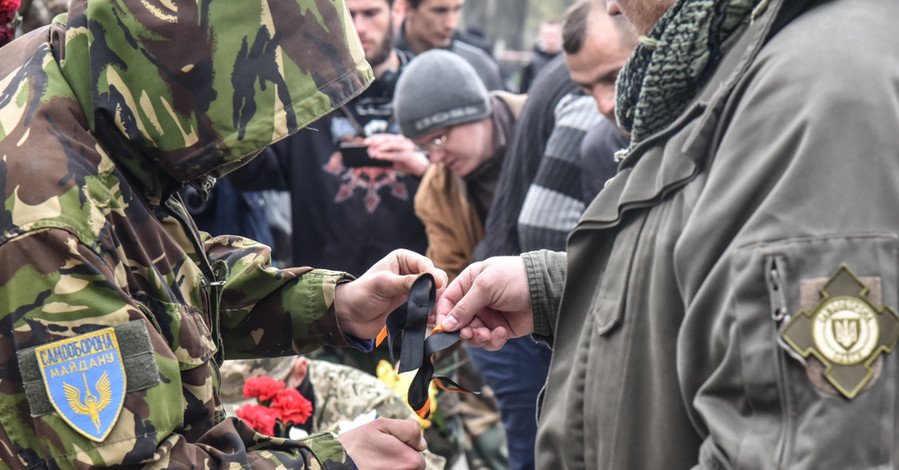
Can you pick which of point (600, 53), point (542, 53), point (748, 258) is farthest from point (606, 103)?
point (542, 53)

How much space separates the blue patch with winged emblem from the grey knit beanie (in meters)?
2.75

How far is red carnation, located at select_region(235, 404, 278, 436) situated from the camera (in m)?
3.15

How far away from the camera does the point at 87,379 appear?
5.09 ft

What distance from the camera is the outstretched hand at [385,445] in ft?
6.17

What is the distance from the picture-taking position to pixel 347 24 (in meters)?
1.95

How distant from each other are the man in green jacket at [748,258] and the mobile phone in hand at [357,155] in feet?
9.46

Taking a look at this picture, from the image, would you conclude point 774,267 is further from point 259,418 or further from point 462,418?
point 462,418

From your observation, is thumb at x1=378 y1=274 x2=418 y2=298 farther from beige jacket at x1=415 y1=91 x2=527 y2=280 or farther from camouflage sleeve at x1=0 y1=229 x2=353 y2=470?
beige jacket at x1=415 y1=91 x2=527 y2=280

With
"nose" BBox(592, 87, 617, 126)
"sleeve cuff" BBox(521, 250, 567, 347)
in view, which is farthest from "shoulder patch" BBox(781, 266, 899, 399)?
"nose" BBox(592, 87, 617, 126)

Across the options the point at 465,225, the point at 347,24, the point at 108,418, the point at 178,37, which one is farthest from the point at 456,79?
the point at 108,418

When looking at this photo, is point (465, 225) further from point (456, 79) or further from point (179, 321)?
point (179, 321)

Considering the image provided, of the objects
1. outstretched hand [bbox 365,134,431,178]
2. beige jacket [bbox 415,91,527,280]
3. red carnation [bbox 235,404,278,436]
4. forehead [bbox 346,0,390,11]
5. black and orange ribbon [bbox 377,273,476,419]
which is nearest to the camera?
black and orange ribbon [bbox 377,273,476,419]

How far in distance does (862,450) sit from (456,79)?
3.25 meters

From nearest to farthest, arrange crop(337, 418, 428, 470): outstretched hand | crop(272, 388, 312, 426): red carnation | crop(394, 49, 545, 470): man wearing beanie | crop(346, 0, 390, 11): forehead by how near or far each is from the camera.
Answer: crop(337, 418, 428, 470): outstretched hand < crop(272, 388, 312, 426): red carnation < crop(394, 49, 545, 470): man wearing beanie < crop(346, 0, 390, 11): forehead
